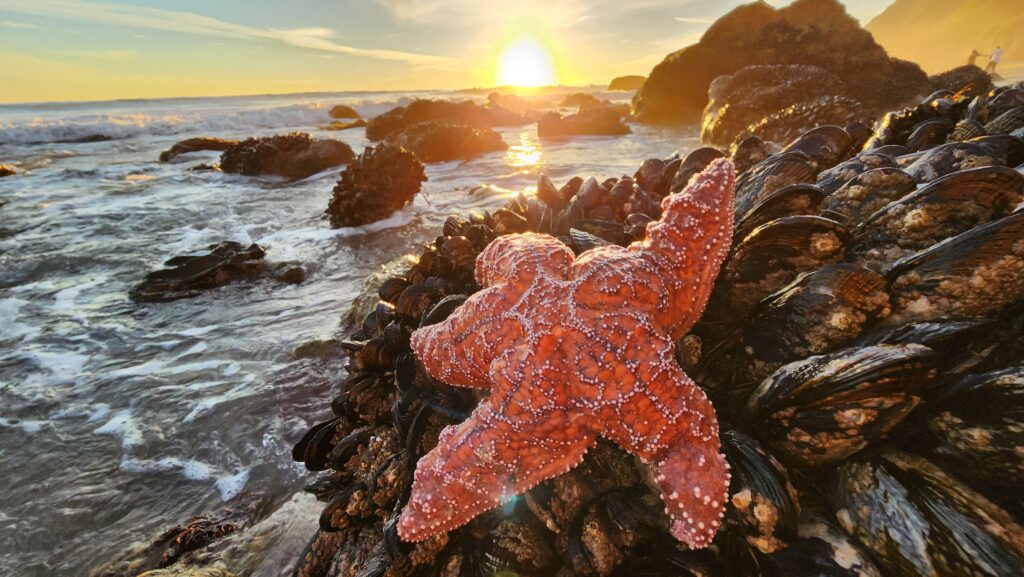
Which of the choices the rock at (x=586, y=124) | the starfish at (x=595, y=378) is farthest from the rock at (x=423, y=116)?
the starfish at (x=595, y=378)

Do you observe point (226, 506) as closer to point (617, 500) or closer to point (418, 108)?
point (617, 500)

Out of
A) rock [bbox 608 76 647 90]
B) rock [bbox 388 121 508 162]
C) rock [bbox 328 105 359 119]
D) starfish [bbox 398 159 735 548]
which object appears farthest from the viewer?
rock [bbox 608 76 647 90]

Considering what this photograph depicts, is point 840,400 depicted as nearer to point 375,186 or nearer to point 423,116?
point 375,186

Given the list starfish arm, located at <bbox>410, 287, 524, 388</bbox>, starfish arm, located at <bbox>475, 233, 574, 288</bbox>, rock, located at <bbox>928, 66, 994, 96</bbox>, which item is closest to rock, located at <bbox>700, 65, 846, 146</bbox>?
rock, located at <bbox>928, 66, 994, 96</bbox>

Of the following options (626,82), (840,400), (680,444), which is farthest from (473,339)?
(626,82)

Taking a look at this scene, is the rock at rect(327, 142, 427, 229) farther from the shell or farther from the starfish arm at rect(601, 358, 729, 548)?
the shell

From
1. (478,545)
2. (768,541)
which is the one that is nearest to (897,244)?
(768,541)
